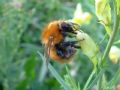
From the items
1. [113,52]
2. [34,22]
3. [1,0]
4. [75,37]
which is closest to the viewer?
[75,37]

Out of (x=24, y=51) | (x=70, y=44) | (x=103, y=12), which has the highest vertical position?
(x=103, y=12)

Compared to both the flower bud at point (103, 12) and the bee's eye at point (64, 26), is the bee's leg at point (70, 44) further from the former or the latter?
the flower bud at point (103, 12)

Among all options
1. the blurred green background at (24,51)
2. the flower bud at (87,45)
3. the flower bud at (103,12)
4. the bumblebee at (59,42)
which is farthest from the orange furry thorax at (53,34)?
the blurred green background at (24,51)

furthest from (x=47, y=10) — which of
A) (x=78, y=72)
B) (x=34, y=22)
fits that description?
(x=78, y=72)

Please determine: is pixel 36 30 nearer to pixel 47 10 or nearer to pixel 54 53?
pixel 47 10

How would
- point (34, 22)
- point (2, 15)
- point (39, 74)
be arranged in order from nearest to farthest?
point (2, 15) < point (39, 74) < point (34, 22)

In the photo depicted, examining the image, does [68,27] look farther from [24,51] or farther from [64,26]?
[24,51]

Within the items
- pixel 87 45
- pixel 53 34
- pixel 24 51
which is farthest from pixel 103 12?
pixel 24 51

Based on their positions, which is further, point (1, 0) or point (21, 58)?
point (21, 58)
